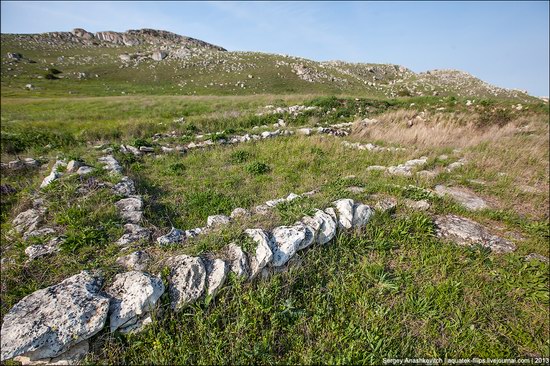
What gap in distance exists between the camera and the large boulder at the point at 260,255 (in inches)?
157

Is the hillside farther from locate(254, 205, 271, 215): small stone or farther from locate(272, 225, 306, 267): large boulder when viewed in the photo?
locate(272, 225, 306, 267): large boulder

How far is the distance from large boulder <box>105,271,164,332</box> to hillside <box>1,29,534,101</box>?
1595 inches

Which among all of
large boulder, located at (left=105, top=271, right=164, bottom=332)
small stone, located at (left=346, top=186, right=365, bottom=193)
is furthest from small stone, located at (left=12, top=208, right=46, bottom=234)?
small stone, located at (left=346, top=186, right=365, bottom=193)

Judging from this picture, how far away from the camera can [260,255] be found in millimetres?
4070

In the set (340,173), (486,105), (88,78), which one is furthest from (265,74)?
(340,173)

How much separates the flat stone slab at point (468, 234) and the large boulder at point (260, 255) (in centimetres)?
342

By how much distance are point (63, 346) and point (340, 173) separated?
7.30m

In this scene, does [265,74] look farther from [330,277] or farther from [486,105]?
[330,277]

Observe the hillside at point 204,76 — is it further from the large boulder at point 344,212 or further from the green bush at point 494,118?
the large boulder at point 344,212

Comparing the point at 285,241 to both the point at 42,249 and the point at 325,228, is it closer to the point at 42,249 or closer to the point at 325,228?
the point at 325,228

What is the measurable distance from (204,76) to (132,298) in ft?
188

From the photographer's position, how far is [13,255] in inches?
174

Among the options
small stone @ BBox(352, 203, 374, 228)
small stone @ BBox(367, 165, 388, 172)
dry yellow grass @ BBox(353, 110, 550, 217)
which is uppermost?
dry yellow grass @ BBox(353, 110, 550, 217)

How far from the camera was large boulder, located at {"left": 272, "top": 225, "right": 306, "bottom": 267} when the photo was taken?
13.8ft
